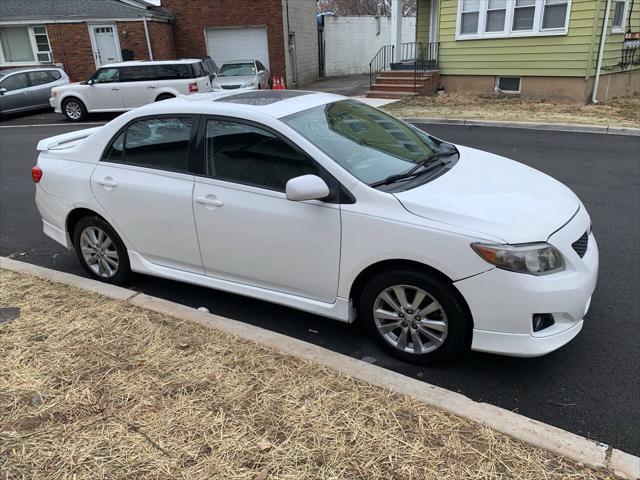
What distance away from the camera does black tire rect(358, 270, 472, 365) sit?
10.2 feet

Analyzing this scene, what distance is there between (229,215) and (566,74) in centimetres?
1400

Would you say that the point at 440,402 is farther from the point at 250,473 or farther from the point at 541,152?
the point at 541,152

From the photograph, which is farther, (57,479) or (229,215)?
(229,215)

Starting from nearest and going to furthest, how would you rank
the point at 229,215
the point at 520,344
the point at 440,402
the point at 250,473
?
1. the point at 250,473
2. the point at 440,402
3. the point at 520,344
4. the point at 229,215

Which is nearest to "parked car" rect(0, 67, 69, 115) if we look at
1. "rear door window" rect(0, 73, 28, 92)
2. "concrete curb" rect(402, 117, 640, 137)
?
"rear door window" rect(0, 73, 28, 92)

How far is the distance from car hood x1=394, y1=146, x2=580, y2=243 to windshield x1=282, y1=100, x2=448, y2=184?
0.32 m

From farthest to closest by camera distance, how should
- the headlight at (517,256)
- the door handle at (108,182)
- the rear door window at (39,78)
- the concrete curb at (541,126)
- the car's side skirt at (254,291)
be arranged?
the rear door window at (39,78)
the concrete curb at (541,126)
the door handle at (108,182)
the car's side skirt at (254,291)
the headlight at (517,256)

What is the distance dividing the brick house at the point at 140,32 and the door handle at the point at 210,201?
20254 mm

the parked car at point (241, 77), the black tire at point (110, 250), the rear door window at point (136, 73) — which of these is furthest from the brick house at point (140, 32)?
the black tire at point (110, 250)

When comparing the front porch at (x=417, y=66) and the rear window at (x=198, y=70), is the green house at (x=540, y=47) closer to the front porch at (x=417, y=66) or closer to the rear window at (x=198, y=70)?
the front porch at (x=417, y=66)

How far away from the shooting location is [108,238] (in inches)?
176

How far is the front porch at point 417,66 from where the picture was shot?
1688cm

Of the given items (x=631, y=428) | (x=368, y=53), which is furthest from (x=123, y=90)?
(x=368, y=53)

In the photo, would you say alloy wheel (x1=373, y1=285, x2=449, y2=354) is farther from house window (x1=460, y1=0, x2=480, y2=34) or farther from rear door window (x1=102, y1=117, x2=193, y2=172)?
house window (x1=460, y1=0, x2=480, y2=34)
